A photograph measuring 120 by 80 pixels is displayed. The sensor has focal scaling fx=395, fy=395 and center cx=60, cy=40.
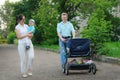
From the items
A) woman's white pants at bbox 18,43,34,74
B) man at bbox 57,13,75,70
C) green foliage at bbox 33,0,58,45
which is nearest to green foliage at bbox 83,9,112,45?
man at bbox 57,13,75,70

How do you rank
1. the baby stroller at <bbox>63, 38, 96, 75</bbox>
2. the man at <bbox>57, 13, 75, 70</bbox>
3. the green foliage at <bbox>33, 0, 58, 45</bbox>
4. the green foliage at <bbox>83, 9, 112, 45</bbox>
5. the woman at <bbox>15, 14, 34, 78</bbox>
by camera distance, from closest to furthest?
the woman at <bbox>15, 14, 34, 78</bbox> < the baby stroller at <bbox>63, 38, 96, 75</bbox> < the man at <bbox>57, 13, 75, 70</bbox> < the green foliage at <bbox>83, 9, 112, 45</bbox> < the green foliage at <bbox>33, 0, 58, 45</bbox>

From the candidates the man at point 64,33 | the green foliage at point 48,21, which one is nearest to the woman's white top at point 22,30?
the man at point 64,33

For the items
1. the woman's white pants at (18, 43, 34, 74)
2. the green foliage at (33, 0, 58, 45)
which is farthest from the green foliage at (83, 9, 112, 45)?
the green foliage at (33, 0, 58, 45)

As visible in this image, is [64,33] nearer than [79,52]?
No

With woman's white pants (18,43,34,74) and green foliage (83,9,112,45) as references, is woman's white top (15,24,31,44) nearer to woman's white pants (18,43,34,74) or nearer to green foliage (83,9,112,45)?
woman's white pants (18,43,34,74)

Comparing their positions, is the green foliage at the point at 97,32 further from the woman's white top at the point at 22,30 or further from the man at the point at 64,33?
the woman's white top at the point at 22,30

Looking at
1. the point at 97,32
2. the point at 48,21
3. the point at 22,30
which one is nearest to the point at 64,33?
the point at 22,30

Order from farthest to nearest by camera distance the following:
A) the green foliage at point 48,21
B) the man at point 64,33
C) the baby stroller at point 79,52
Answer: the green foliage at point 48,21, the man at point 64,33, the baby stroller at point 79,52

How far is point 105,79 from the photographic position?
979 centimetres

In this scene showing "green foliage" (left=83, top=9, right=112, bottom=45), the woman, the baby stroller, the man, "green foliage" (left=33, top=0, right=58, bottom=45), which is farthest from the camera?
"green foliage" (left=33, top=0, right=58, bottom=45)

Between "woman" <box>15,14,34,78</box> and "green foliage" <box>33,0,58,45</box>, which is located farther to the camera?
"green foliage" <box>33,0,58,45</box>

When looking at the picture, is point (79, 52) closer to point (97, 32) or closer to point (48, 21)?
point (97, 32)

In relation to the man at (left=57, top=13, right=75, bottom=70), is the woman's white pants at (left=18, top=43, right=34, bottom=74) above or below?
below

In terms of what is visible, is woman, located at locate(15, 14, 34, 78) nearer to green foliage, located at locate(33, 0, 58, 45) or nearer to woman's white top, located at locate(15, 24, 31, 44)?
woman's white top, located at locate(15, 24, 31, 44)
